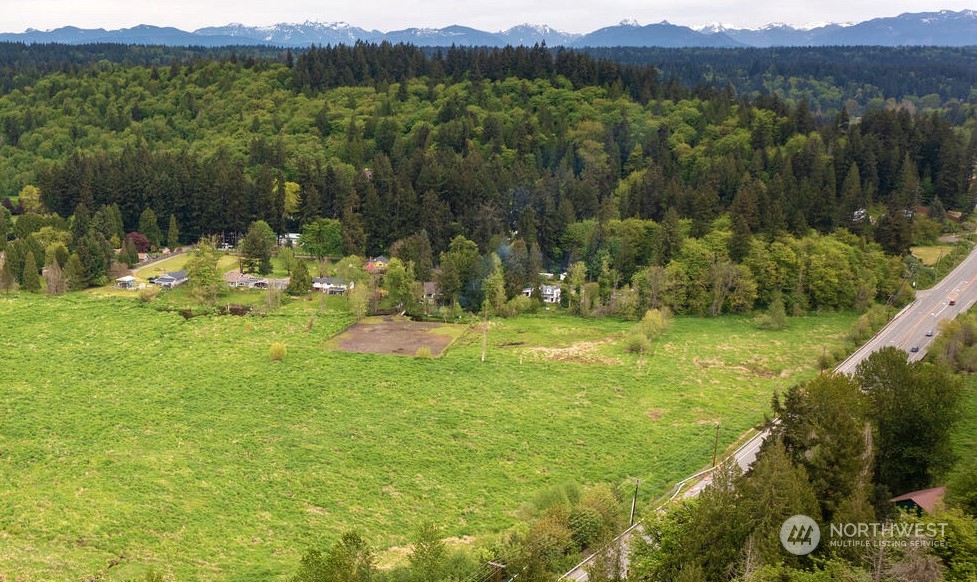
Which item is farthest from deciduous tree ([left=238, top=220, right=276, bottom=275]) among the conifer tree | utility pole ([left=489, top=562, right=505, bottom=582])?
utility pole ([left=489, top=562, right=505, bottom=582])

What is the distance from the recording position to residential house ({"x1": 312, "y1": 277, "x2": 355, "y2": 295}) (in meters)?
55.9

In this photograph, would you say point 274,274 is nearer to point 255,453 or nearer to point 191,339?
point 191,339

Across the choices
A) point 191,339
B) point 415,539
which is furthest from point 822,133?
point 415,539

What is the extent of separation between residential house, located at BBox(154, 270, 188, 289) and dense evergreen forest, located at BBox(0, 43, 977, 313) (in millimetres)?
9242

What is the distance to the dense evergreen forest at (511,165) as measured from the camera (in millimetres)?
56438

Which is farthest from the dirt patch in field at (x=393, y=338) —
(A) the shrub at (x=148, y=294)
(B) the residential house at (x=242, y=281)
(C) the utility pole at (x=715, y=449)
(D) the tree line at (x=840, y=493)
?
(D) the tree line at (x=840, y=493)

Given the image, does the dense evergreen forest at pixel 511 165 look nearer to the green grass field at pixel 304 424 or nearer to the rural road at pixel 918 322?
the rural road at pixel 918 322

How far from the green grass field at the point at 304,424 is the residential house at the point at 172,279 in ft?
15.4

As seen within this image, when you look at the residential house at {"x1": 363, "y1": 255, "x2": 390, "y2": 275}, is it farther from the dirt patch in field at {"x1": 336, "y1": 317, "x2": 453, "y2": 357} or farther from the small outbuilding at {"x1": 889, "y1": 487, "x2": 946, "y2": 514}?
the small outbuilding at {"x1": 889, "y1": 487, "x2": 946, "y2": 514}

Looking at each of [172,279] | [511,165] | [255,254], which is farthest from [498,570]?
[511,165]

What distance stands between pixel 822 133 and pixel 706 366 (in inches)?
1535

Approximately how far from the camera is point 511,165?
73.9m

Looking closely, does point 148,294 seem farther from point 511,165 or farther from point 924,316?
point 924,316

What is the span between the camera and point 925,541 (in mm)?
18453
